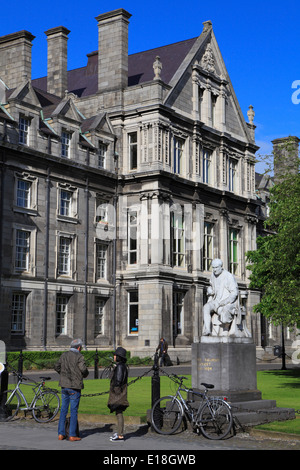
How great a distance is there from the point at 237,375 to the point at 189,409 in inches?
81.3

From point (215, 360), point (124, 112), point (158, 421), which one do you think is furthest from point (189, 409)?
point (124, 112)

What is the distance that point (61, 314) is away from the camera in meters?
41.6

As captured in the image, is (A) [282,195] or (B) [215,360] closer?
(B) [215,360]

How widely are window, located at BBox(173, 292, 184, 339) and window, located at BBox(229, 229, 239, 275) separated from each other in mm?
7087

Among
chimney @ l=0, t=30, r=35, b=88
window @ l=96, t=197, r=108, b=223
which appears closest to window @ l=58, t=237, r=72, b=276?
window @ l=96, t=197, r=108, b=223

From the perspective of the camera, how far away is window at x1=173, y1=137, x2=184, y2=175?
47.1 meters

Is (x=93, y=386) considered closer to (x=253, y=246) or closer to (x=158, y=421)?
(x=158, y=421)

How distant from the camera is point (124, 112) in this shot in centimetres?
4659

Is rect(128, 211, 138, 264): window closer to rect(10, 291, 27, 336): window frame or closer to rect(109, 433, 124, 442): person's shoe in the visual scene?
rect(10, 291, 27, 336): window frame

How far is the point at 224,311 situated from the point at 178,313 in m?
30.0

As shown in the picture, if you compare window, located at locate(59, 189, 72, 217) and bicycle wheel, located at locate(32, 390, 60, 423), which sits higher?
window, located at locate(59, 189, 72, 217)

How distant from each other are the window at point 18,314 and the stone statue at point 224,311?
2319cm

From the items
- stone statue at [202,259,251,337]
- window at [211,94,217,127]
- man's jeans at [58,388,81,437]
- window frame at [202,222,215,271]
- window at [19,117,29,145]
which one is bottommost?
man's jeans at [58,388,81,437]
